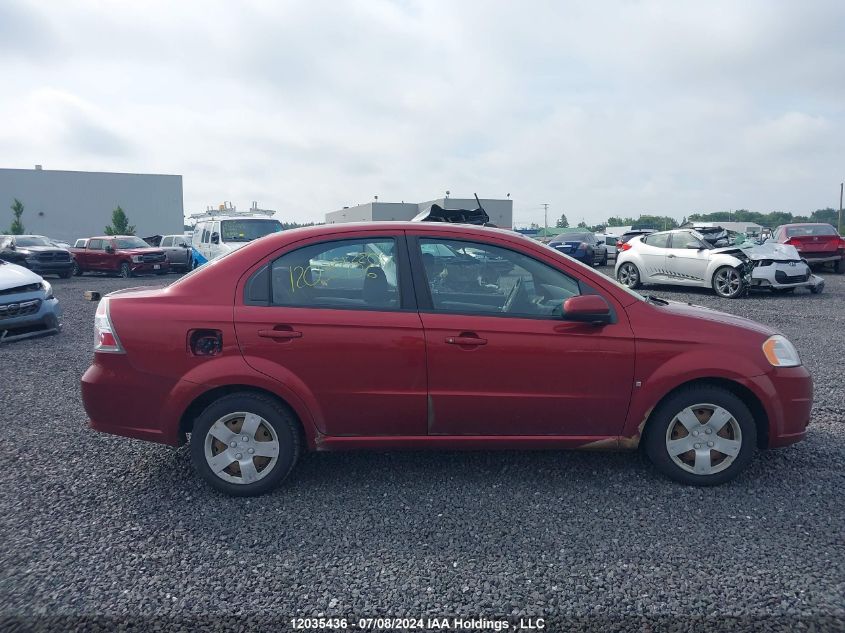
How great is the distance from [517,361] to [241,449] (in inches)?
67.9

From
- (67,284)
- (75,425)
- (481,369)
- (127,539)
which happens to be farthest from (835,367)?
(67,284)

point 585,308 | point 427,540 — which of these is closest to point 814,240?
point 585,308


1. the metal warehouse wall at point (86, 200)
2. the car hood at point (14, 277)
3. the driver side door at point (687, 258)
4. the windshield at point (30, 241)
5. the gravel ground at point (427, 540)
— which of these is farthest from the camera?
the metal warehouse wall at point (86, 200)

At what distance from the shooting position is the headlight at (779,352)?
151 inches

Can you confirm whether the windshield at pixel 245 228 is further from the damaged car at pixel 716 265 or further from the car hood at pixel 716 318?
the car hood at pixel 716 318

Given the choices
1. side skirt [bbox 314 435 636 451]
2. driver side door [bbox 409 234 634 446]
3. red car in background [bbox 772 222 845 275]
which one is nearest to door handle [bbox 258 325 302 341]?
side skirt [bbox 314 435 636 451]

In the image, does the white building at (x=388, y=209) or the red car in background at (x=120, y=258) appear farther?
the white building at (x=388, y=209)

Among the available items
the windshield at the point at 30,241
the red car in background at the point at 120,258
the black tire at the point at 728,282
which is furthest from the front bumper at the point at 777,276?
the windshield at the point at 30,241

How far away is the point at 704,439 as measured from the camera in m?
3.79

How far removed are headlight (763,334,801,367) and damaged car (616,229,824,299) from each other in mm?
9150

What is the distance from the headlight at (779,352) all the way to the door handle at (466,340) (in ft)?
5.79

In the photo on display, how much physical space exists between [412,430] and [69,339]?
296 inches

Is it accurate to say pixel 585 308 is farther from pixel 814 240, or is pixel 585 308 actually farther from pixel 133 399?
pixel 814 240

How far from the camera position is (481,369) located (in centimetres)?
368
